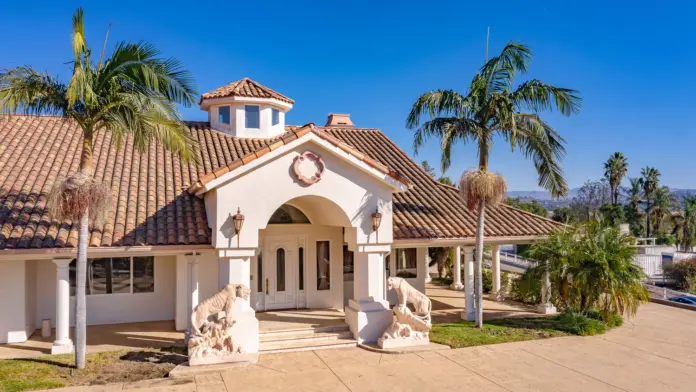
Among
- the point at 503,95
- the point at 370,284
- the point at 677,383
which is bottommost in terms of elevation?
the point at 677,383

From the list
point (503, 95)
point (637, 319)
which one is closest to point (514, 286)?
point (637, 319)

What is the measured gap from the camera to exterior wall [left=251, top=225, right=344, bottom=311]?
1598 centimetres

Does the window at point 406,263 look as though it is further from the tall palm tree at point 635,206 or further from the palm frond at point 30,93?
the tall palm tree at point 635,206

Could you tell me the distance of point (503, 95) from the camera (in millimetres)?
14523

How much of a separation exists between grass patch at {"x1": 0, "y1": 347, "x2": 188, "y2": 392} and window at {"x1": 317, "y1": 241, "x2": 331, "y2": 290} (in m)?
5.54

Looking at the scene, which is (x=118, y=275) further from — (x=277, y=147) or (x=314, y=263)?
(x=277, y=147)

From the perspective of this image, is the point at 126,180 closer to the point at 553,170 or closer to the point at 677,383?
the point at 553,170

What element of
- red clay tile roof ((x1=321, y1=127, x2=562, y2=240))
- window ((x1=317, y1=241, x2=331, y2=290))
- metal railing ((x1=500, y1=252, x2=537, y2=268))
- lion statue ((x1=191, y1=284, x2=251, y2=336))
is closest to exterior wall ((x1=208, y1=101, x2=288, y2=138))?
red clay tile roof ((x1=321, y1=127, x2=562, y2=240))

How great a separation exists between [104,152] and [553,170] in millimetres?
14604

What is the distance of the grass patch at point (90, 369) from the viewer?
33.3 feet

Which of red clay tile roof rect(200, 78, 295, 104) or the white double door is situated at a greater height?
red clay tile roof rect(200, 78, 295, 104)

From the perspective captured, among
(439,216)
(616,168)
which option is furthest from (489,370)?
(616,168)

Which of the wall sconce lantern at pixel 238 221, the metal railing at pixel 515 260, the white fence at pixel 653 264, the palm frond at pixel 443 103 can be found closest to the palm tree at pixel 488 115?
the palm frond at pixel 443 103

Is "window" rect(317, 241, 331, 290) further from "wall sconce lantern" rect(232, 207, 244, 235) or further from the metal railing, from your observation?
the metal railing
